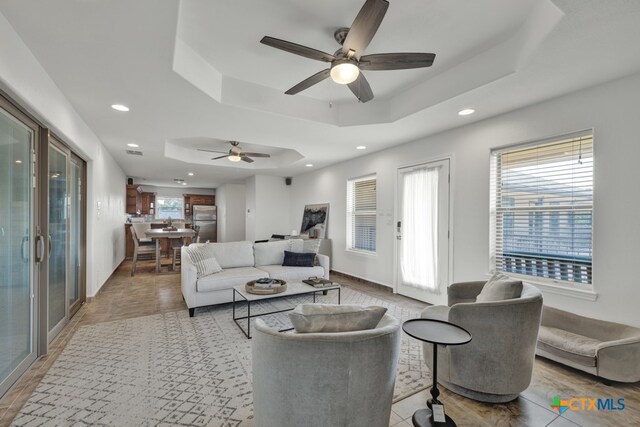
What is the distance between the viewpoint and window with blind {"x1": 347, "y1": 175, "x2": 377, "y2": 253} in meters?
5.51

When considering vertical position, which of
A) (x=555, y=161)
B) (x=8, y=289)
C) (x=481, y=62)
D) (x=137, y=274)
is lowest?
(x=137, y=274)

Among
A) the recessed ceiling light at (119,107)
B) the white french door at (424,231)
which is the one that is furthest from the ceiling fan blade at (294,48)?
the white french door at (424,231)

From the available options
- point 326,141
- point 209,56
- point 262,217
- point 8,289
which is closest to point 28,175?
point 8,289

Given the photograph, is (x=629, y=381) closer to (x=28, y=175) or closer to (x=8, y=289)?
(x=8, y=289)

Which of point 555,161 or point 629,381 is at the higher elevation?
point 555,161

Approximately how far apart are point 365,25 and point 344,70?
354 millimetres

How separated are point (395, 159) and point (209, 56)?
10.7 ft

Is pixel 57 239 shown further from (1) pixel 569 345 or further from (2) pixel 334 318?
(1) pixel 569 345

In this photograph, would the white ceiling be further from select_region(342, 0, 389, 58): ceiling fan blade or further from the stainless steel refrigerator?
the stainless steel refrigerator

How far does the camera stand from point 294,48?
1.95 meters

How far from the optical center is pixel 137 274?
599cm

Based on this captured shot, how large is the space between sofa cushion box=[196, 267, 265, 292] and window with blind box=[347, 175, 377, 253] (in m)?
2.35

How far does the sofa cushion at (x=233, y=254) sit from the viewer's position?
4.43 metres

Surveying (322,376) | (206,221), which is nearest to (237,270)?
(322,376)
